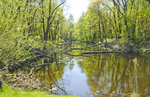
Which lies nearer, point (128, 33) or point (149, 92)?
point (149, 92)

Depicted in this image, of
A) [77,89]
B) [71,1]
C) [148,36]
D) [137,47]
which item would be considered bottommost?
[77,89]

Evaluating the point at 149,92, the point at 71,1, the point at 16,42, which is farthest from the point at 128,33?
the point at 16,42

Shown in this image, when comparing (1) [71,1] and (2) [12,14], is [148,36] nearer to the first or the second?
(1) [71,1]

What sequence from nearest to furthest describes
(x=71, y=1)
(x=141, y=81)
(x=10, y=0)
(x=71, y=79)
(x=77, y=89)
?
(x=10, y=0) < (x=77, y=89) < (x=141, y=81) < (x=71, y=79) < (x=71, y=1)

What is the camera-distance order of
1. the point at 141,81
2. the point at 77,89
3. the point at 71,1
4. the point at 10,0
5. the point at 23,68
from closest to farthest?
the point at 10,0, the point at 77,89, the point at 141,81, the point at 23,68, the point at 71,1

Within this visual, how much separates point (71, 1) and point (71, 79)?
52.0 feet

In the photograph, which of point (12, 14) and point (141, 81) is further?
point (141, 81)

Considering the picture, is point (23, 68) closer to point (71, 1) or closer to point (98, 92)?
point (98, 92)

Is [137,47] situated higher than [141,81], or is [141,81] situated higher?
[137,47]

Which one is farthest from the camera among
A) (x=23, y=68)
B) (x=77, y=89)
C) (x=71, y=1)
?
(x=71, y=1)

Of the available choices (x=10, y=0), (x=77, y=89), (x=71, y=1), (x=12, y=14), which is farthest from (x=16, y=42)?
(x=71, y=1)

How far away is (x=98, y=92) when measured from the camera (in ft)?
25.2

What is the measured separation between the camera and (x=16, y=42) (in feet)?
25.3

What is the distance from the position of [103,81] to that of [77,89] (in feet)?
7.43
